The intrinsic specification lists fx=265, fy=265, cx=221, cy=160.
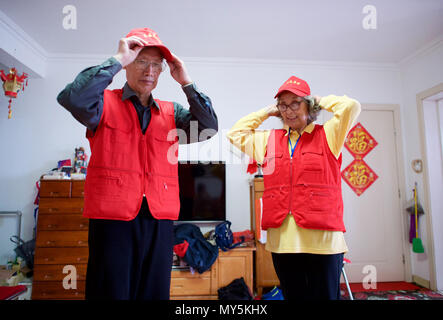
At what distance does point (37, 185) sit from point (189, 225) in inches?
75.3

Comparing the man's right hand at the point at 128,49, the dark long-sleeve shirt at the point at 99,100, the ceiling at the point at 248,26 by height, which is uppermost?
the ceiling at the point at 248,26

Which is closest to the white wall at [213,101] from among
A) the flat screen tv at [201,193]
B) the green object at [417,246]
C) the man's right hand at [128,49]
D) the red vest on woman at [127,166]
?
the flat screen tv at [201,193]

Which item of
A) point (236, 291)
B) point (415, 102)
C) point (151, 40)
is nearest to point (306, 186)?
point (151, 40)

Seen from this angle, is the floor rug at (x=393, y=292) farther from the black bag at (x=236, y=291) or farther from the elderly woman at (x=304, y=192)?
the elderly woman at (x=304, y=192)

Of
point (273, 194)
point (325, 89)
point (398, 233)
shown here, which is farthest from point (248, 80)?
point (398, 233)

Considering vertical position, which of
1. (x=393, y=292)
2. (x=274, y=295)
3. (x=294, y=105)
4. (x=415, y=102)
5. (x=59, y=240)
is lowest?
(x=393, y=292)

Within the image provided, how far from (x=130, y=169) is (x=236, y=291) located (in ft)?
7.18

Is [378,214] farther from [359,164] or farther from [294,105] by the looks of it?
[294,105]

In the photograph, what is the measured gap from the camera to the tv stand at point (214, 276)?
2721mm

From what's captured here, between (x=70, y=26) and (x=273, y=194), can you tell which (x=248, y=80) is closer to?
(x=70, y=26)

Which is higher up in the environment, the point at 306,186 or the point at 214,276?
the point at 306,186

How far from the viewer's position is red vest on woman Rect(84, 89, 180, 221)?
913 millimetres

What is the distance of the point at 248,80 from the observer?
3518 mm

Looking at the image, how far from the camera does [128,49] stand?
921 millimetres
